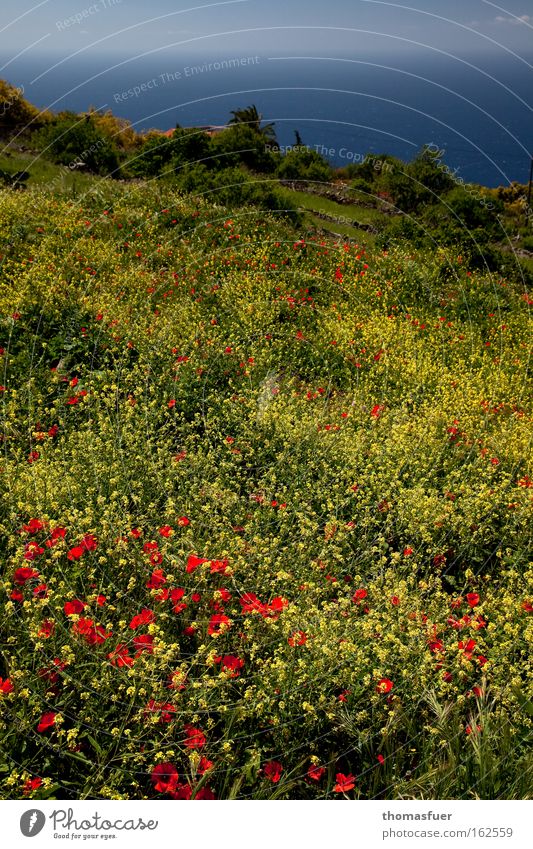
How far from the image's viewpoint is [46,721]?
3.92m

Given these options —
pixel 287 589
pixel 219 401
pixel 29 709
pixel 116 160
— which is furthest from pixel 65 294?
pixel 116 160

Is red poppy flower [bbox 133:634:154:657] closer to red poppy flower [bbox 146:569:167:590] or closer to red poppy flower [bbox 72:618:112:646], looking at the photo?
red poppy flower [bbox 72:618:112:646]

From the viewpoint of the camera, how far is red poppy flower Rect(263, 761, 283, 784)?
4035 mm

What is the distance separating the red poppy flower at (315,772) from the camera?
410 cm

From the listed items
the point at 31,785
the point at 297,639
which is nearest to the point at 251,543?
the point at 297,639

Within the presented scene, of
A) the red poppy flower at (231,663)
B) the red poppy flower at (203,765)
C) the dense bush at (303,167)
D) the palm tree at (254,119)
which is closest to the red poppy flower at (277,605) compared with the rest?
the red poppy flower at (231,663)

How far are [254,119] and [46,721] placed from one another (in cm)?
2281

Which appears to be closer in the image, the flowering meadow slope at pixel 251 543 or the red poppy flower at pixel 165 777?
the red poppy flower at pixel 165 777

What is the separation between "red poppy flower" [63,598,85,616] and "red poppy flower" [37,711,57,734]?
2.21 feet

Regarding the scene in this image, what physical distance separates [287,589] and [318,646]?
107cm

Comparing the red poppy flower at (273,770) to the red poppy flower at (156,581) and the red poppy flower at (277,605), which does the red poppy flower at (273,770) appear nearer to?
the red poppy flower at (277,605)

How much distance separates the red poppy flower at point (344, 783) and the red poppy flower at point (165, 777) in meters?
1.06

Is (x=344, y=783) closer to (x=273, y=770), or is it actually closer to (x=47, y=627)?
(x=273, y=770)

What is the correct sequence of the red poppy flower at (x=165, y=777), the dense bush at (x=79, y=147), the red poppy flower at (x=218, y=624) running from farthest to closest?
1. the dense bush at (x=79, y=147)
2. the red poppy flower at (x=218, y=624)
3. the red poppy flower at (x=165, y=777)
